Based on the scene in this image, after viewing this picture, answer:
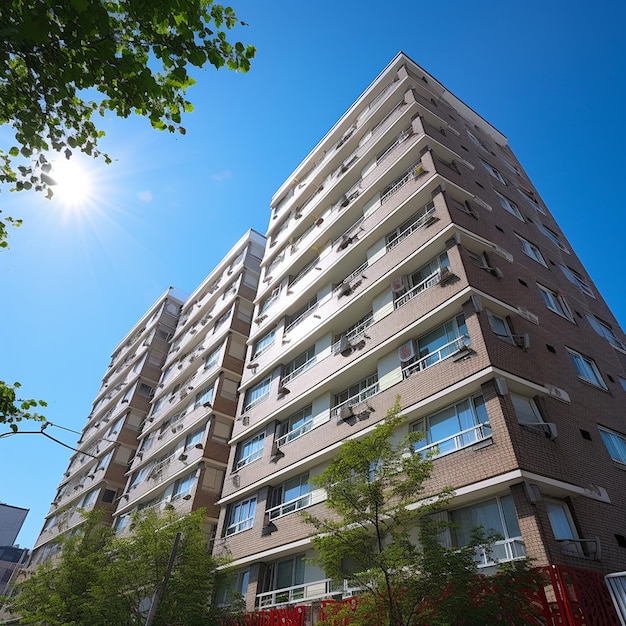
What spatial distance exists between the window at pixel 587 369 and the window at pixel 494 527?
7289 millimetres

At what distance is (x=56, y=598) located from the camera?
17.0 metres

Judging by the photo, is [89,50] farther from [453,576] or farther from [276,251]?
[276,251]

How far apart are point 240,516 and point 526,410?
12948 mm

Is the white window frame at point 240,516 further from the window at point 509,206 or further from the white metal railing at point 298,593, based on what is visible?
the window at point 509,206

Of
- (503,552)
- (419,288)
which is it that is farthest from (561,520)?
(419,288)

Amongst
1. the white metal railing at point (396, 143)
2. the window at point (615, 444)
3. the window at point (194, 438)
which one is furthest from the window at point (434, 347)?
the window at point (194, 438)

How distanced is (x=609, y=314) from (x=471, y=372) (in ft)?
48.7

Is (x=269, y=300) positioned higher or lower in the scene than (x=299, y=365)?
→ higher

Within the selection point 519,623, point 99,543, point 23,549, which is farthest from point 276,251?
point 23,549

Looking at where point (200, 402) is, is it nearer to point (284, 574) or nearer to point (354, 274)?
point (354, 274)

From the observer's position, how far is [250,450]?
22141 mm

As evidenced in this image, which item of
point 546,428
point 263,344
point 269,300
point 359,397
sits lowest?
point 546,428

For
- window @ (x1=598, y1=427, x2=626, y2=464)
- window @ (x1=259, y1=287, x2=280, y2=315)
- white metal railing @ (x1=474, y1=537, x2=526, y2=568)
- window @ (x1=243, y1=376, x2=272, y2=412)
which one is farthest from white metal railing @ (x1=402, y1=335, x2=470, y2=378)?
window @ (x1=259, y1=287, x2=280, y2=315)

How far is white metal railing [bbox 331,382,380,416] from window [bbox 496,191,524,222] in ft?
36.8
